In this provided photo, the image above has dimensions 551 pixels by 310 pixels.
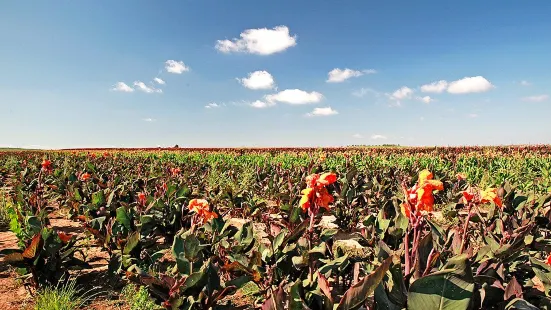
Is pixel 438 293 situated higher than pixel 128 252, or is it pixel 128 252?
pixel 438 293

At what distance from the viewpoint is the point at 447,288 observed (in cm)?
143

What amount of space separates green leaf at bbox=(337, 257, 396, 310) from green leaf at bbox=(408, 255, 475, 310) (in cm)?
13

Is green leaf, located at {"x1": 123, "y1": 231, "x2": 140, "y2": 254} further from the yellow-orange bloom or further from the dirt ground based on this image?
the yellow-orange bloom

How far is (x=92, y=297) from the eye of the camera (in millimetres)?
3191

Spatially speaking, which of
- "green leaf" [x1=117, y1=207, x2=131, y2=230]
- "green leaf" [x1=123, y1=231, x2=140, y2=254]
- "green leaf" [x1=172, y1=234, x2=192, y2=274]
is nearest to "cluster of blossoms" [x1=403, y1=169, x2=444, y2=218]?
→ "green leaf" [x1=172, y1=234, x2=192, y2=274]

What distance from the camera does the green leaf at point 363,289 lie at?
147cm

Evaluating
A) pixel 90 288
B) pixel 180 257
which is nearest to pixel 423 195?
pixel 180 257

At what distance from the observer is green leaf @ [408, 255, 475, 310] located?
4.54ft

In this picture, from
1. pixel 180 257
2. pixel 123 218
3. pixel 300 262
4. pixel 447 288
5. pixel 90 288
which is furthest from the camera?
pixel 123 218

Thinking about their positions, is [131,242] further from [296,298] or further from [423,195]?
[423,195]

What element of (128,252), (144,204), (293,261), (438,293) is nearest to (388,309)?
(438,293)

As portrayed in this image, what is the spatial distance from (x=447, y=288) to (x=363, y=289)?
33 cm

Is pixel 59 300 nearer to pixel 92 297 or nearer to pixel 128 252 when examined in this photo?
pixel 92 297

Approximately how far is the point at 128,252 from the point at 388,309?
8.22 ft
